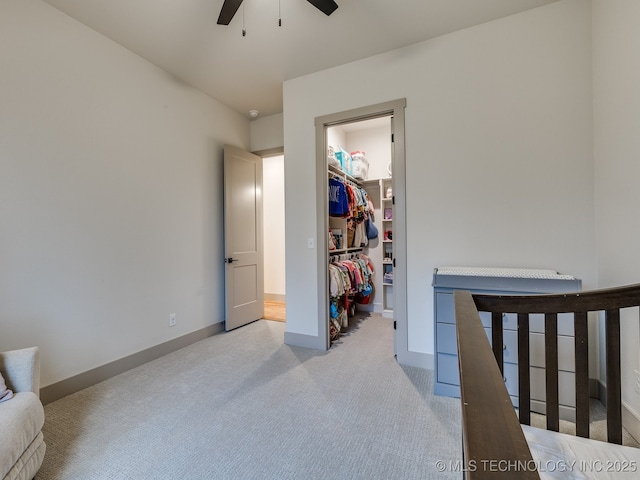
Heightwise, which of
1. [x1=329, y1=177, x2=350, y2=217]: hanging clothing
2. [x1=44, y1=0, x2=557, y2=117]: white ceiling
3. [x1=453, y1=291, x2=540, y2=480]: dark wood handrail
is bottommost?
[x1=453, y1=291, x2=540, y2=480]: dark wood handrail

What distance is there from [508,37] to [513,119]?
651mm

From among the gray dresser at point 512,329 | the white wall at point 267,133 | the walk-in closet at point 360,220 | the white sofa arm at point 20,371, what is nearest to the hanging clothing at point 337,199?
the walk-in closet at point 360,220

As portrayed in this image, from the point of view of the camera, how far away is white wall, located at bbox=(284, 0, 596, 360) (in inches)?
81.7

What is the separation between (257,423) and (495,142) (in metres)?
2.69

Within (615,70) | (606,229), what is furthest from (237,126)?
(606,229)

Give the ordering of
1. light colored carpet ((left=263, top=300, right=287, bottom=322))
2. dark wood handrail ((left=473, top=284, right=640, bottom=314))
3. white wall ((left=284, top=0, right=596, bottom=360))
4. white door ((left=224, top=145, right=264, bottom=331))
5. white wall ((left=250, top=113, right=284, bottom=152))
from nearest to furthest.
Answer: dark wood handrail ((left=473, top=284, right=640, bottom=314)), white wall ((left=284, top=0, right=596, bottom=360)), white door ((left=224, top=145, right=264, bottom=331)), white wall ((left=250, top=113, right=284, bottom=152)), light colored carpet ((left=263, top=300, right=287, bottom=322))

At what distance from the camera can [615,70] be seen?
1.76 metres

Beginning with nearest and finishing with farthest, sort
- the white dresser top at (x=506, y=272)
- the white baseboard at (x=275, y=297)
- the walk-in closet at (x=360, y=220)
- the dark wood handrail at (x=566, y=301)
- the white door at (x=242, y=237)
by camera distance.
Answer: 1. the dark wood handrail at (x=566, y=301)
2. the white dresser top at (x=506, y=272)
3. the walk-in closet at (x=360, y=220)
4. the white door at (x=242, y=237)
5. the white baseboard at (x=275, y=297)

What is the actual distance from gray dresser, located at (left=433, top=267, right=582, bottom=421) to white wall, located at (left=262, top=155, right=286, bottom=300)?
3510 millimetres

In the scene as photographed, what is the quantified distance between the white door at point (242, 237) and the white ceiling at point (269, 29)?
3.48 ft

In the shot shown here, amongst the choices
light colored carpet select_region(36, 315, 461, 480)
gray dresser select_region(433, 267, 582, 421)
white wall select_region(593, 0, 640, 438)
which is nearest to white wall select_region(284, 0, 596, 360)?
white wall select_region(593, 0, 640, 438)

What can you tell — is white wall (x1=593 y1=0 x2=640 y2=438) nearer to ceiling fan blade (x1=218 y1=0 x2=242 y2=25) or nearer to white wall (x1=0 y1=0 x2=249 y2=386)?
ceiling fan blade (x1=218 y1=0 x2=242 y2=25)

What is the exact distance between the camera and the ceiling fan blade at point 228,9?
175cm

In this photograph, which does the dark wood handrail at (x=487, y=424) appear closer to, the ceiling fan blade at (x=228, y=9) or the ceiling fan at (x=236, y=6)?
the ceiling fan at (x=236, y=6)
